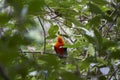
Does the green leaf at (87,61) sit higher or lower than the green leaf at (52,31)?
higher

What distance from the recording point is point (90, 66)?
0.96 m

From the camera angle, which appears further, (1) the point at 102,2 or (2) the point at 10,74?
(1) the point at 102,2

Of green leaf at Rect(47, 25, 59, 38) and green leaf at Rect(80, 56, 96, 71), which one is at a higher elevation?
green leaf at Rect(80, 56, 96, 71)

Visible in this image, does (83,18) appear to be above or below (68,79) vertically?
below

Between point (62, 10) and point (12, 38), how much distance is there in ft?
2.35

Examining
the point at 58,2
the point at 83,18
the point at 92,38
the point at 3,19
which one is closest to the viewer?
the point at 3,19

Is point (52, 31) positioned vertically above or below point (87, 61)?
below

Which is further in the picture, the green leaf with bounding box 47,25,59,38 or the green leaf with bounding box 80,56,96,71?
the green leaf with bounding box 47,25,59,38

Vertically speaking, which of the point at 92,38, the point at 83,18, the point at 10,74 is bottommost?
the point at 83,18

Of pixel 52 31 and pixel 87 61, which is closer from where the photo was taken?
pixel 87 61

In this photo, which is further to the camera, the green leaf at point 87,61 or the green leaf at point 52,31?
the green leaf at point 52,31

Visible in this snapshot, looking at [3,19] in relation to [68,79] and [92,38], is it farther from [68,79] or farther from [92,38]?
[92,38]

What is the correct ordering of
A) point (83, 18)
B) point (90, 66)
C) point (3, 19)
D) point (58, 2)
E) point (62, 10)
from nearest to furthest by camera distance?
point (3, 19)
point (90, 66)
point (62, 10)
point (58, 2)
point (83, 18)

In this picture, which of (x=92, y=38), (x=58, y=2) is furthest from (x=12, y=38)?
(x=58, y=2)
